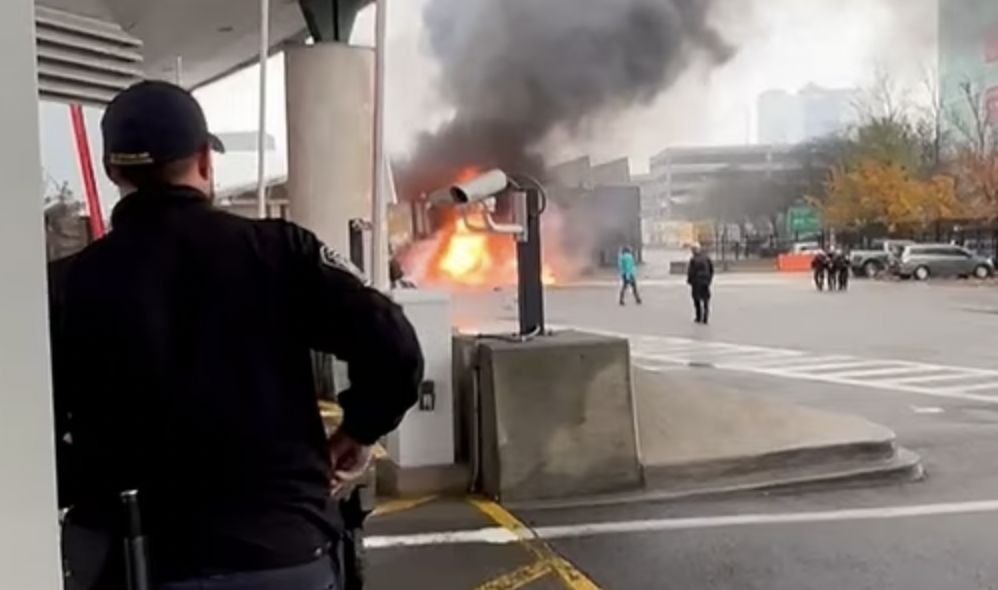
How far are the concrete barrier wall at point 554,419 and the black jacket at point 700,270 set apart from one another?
15.2 meters

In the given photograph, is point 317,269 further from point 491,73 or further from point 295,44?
point 491,73

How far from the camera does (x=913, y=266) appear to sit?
124ft

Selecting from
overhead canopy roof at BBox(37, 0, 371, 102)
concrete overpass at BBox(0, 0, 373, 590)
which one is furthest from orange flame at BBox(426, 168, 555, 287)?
overhead canopy roof at BBox(37, 0, 371, 102)

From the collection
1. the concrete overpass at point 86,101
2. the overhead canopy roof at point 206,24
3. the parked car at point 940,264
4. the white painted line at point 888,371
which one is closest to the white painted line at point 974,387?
the white painted line at point 888,371

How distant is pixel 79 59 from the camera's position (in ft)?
22.5

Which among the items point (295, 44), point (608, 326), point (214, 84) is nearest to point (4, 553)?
point (295, 44)

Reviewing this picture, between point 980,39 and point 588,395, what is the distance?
161ft

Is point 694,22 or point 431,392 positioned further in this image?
point 694,22

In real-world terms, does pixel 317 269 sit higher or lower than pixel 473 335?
higher

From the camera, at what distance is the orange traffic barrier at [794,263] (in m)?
45.0

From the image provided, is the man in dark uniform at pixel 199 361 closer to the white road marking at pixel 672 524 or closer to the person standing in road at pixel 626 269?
the white road marking at pixel 672 524

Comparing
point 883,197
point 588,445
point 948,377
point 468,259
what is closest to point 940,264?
point 883,197

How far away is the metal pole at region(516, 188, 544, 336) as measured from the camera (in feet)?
21.1

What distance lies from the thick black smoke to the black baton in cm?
1968
